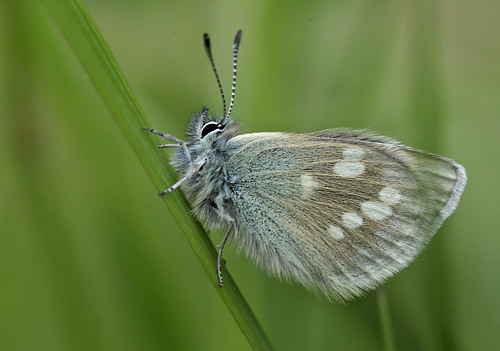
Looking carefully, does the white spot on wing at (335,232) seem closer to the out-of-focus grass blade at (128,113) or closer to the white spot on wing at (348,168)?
the white spot on wing at (348,168)

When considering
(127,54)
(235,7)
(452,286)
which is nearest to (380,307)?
(452,286)

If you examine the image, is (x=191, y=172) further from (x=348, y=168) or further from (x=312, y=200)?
(x=348, y=168)

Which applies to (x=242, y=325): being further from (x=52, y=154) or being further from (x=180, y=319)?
(x=52, y=154)

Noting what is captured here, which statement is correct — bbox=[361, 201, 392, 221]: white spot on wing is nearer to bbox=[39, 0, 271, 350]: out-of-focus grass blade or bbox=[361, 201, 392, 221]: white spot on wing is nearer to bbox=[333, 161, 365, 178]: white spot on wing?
bbox=[333, 161, 365, 178]: white spot on wing

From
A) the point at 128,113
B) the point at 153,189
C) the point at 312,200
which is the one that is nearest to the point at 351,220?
the point at 312,200

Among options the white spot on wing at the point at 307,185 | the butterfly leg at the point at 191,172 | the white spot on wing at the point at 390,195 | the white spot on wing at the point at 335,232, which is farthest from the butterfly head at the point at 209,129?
the white spot on wing at the point at 390,195

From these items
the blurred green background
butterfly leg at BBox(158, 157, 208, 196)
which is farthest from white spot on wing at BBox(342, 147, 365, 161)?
butterfly leg at BBox(158, 157, 208, 196)
